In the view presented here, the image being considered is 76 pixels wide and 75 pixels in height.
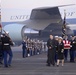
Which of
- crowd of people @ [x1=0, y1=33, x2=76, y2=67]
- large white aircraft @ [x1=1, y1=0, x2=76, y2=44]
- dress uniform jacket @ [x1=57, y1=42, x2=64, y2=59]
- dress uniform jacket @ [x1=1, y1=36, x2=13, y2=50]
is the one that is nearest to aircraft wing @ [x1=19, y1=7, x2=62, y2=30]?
large white aircraft @ [x1=1, y1=0, x2=76, y2=44]

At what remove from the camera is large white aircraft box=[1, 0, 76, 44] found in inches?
1454

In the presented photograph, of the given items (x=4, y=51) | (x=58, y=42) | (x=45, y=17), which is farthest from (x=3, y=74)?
(x=45, y=17)

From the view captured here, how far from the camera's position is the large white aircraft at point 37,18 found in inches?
1454

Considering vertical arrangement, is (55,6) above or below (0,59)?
above

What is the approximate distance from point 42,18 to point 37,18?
1.38ft

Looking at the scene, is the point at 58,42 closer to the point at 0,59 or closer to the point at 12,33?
the point at 0,59

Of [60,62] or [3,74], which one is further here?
[60,62]

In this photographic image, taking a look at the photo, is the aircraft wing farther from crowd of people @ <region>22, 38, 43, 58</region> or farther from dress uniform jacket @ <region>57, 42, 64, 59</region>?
dress uniform jacket @ <region>57, 42, 64, 59</region>

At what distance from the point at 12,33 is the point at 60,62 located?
13.4m

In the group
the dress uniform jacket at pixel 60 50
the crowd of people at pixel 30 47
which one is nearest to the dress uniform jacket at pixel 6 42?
the dress uniform jacket at pixel 60 50

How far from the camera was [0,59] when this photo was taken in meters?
22.4

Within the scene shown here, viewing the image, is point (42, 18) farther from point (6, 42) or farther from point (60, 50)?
point (6, 42)

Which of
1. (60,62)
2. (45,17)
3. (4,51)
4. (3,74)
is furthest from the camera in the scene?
(45,17)

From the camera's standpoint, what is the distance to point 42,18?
129ft
